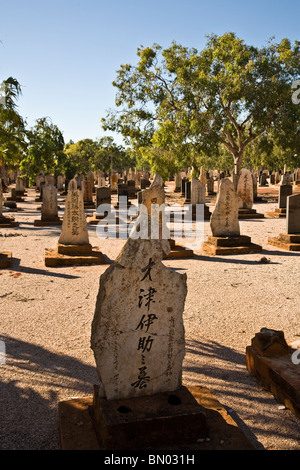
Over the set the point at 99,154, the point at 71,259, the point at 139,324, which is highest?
the point at 99,154

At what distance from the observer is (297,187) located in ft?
95.1


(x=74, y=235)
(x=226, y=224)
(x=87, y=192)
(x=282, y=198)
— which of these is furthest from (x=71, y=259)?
(x=87, y=192)

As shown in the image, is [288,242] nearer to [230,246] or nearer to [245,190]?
[230,246]

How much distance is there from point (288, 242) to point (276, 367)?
26.3 feet

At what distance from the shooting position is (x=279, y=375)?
13.6ft

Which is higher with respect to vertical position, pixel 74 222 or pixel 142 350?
pixel 74 222

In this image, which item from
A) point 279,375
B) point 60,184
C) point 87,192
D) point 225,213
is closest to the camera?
point 279,375

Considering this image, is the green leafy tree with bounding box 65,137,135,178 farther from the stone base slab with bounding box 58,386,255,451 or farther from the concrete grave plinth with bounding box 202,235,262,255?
the stone base slab with bounding box 58,386,255,451

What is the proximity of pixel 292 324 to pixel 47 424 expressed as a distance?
12.4 ft

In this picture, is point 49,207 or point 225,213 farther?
point 49,207

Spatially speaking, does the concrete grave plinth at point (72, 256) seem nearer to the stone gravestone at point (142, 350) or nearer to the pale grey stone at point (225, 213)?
the pale grey stone at point (225, 213)

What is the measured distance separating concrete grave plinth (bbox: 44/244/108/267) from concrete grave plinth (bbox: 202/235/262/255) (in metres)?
2.97

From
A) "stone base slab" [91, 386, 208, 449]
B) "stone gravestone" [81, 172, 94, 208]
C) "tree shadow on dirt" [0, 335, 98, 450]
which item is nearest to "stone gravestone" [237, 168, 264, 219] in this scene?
"stone gravestone" [81, 172, 94, 208]

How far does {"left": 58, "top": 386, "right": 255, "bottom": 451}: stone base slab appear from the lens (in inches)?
125
